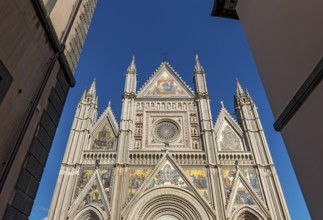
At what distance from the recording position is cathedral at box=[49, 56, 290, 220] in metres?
12.9

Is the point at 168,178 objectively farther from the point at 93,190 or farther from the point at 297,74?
the point at 297,74

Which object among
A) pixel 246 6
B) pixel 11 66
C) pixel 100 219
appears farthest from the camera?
pixel 100 219

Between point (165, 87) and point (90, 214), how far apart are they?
444 inches

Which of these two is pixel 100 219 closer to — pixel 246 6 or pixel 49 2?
pixel 49 2

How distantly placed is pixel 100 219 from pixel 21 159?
10.9m

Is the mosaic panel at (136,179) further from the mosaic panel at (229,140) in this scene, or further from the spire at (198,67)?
the spire at (198,67)

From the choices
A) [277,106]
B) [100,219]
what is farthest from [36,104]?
[100,219]

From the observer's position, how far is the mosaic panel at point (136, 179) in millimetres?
13517

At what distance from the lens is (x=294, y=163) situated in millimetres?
3197

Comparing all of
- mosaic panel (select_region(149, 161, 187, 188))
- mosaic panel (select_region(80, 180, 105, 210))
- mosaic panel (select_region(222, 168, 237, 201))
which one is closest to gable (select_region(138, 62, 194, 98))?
mosaic panel (select_region(149, 161, 187, 188))

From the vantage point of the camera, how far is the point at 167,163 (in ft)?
48.0

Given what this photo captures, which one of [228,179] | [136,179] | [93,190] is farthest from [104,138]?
A: [228,179]

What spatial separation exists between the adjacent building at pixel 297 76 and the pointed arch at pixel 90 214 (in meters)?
12.1

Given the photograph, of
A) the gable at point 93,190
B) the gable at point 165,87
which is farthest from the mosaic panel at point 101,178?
the gable at point 165,87
